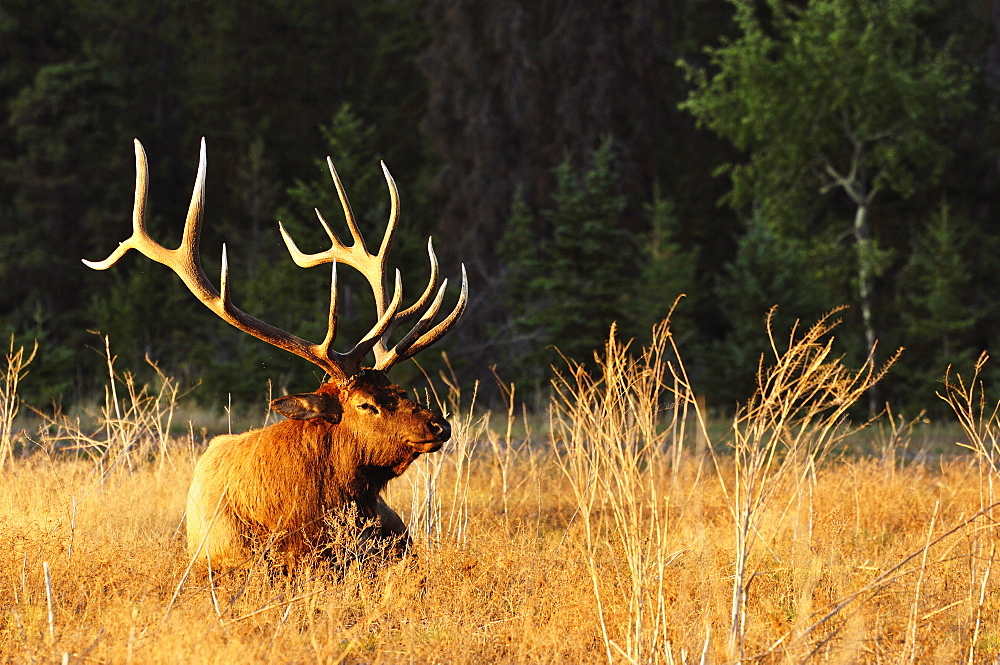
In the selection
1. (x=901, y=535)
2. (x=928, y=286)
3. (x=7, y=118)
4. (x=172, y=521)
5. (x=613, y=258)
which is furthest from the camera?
(x=7, y=118)

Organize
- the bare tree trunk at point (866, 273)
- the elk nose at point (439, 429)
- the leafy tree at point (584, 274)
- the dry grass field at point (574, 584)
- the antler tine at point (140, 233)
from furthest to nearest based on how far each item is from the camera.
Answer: the bare tree trunk at point (866, 273) < the leafy tree at point (584, 274) < the antler tine at point (140, 233) < the elk nose at point (439, 429) < the dry grass field at point (574, 584)

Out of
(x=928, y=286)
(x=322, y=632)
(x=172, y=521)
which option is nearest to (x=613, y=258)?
(x=928, y=286)

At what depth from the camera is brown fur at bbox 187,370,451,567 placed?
507cm

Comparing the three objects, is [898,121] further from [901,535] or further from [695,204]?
[901,535]

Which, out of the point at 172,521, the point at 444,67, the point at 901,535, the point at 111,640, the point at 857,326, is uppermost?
the point at 444,67

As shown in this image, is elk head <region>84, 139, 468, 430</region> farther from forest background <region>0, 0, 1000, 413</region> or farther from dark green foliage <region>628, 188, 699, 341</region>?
dark green foliage <region>628, 188, 699, 341</region>

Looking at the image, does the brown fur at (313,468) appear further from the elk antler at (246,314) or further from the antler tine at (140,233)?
the antler tine at (140,233)

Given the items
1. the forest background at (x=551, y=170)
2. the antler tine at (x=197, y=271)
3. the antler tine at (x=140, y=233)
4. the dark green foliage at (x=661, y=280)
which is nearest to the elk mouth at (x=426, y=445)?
the antler tine at (x=197, y=271)

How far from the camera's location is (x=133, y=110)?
3042cm

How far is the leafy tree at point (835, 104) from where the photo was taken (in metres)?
23.0

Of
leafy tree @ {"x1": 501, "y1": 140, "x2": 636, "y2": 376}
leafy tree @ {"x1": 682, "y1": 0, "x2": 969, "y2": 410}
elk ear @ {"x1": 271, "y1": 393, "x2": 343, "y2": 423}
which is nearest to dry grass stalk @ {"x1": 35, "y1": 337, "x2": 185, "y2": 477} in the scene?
elk ear @ {"x1": 271, "y1": 393, "x2": 343, "y2": 423}

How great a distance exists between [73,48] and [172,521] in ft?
78.2

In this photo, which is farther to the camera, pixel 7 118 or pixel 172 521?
pixel 7 118

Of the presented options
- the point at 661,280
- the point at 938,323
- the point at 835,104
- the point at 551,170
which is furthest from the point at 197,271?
the point at 938,323
